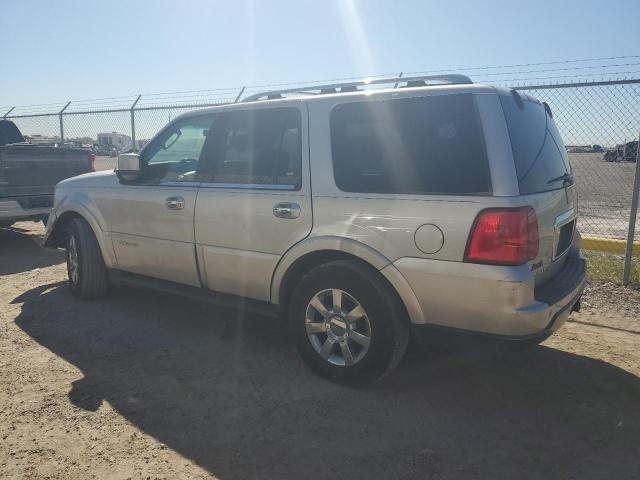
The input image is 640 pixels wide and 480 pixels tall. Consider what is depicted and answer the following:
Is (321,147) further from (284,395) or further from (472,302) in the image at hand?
(284,395)

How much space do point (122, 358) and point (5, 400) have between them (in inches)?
31.7

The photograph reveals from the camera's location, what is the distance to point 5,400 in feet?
10.7

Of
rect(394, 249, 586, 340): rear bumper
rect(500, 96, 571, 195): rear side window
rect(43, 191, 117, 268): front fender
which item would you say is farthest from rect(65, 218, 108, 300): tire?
rect(500, 96, 571, 195): rear side window

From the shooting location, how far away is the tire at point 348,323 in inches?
122

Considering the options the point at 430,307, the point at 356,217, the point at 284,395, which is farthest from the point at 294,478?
the point at 356,217

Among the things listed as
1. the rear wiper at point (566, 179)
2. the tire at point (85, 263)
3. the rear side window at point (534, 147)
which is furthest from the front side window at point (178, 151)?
the rear wiper at point (566, 179)

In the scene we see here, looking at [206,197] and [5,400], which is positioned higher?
[206,197]

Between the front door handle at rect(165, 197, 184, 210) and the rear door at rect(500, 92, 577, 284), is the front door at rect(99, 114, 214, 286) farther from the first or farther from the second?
the rear door at rect(500, 92, 577, 284)

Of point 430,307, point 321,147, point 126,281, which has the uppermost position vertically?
point 321,147

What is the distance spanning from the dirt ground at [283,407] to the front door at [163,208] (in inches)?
22.6

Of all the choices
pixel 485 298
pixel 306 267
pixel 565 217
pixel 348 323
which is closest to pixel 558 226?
pixel 565 217

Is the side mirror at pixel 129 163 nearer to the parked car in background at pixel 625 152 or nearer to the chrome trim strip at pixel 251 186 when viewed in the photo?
the chrome trim strip at pixel 251 186

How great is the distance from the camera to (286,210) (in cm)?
343

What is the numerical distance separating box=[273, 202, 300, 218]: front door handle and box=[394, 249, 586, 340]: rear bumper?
802mm
